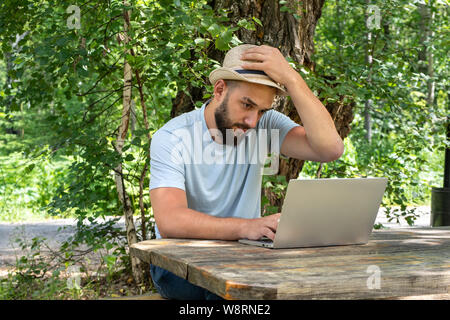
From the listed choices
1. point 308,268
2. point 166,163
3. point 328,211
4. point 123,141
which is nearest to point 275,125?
point 166,163

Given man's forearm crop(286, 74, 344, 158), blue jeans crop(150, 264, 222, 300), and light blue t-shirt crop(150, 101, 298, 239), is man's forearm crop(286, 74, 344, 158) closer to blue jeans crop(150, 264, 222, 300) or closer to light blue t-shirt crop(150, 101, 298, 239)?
light blue t-shirt crop(150, 101, 298, 239)

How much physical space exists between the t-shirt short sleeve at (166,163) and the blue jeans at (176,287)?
1.21 feet

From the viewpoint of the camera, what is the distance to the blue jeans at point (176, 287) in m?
2.36

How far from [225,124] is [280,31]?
207 centimetres

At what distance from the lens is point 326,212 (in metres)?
2.13

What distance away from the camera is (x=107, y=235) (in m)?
4.82

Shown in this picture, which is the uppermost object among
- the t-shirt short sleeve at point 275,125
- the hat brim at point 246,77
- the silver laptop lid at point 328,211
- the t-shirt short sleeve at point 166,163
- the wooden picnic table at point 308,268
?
the hat brim at point 246,77

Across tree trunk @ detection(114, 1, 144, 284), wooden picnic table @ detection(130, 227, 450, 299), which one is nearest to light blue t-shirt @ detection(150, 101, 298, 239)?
wooden picnic table @ detection(130, 227, 450, 299)

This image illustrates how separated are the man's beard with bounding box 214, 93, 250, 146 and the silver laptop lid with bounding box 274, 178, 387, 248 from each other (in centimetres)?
74

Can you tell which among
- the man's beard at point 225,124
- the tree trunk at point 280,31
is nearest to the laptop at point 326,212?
the man's beard at point 225,124

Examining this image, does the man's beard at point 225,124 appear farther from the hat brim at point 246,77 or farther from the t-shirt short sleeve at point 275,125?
the t-shirt short sleeve at point 275,125

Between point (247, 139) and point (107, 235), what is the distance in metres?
2.25

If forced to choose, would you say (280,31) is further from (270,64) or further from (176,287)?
(176,287)
